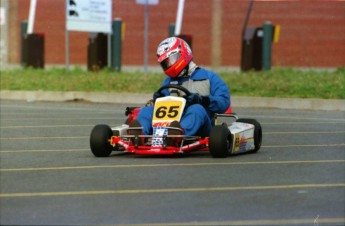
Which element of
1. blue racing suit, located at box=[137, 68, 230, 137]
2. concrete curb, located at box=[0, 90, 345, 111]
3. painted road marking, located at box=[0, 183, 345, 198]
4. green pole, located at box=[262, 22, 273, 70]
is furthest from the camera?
green pole, located at box=[262, 22, 273, 70]

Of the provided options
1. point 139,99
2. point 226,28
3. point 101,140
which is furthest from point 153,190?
point 226,28

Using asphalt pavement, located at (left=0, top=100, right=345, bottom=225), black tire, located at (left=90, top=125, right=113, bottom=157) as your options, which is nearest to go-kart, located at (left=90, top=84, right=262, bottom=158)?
black tire, located at (left=90, top=125, right=113, bottom=157)

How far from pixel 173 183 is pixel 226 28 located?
28.2 m

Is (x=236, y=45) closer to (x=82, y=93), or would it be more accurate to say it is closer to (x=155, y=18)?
(x=155, y=18)

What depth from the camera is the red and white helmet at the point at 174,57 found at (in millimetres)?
13422

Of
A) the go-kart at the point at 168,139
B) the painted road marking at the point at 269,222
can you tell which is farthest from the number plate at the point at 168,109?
the painted road marking at the point at 269,222

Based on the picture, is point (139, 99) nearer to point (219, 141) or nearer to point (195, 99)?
point (195, 99)

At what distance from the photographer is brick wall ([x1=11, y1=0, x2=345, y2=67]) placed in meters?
37.3

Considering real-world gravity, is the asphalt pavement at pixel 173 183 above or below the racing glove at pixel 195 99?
below

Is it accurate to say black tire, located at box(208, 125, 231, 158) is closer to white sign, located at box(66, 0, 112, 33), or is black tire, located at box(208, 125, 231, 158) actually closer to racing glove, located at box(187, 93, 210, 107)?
racing glove, located at box(187, 93, 210, 107)

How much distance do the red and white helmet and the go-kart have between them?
0.29 m

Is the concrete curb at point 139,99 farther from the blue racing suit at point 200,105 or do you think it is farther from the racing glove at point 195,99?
the racing glove at point 195,99

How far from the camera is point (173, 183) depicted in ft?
34.1

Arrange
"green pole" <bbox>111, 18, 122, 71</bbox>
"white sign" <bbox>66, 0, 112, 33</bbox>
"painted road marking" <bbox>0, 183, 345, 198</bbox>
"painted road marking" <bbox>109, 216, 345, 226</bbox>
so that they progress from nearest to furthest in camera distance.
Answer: "painted road marking" <bbox>109, 216, 345, 226</bbox>
"painted road marking" <bbox>0, 183, 345, 198</bbox>
"white sign" <bbox>66, 0, 112, 33</bbox>
"green pole" <bbox>111, 18, 122, 71</bbox>
